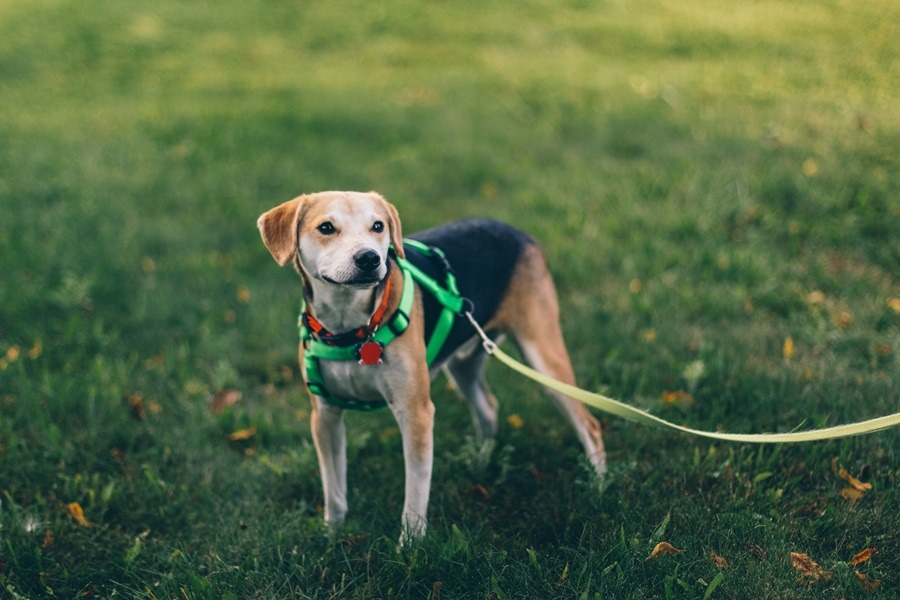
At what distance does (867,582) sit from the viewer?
9.98 ft

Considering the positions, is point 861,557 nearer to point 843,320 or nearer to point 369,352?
point 369,352

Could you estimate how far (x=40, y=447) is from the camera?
13.9 ft

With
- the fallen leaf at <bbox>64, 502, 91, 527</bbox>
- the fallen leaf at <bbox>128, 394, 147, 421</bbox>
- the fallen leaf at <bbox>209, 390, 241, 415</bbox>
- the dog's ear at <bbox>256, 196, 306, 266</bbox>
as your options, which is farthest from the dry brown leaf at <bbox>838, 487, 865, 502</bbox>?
the fallen leaf at <bbox>128, 394, 147, 421</bbox>

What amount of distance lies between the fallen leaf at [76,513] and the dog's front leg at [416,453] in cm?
158

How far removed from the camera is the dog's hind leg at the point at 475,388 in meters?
4.42

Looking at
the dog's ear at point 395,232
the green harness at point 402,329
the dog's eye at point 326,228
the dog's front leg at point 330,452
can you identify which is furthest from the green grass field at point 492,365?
the dog's eye at point 326,228

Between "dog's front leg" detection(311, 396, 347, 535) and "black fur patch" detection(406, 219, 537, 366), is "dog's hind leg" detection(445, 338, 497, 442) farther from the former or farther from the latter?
"dog's front leg" detection(311, 396, 347, 535)

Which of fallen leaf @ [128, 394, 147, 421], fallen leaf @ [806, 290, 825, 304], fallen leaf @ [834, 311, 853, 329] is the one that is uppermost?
fallen leaf @ [806, 290, 825, 304]

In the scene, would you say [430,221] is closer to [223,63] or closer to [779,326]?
[779,326]

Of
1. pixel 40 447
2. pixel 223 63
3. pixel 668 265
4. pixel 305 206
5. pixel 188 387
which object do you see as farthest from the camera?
pixel 223 63

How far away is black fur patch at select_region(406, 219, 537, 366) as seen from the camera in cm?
382

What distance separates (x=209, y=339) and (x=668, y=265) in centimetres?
362

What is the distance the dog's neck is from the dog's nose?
257mm

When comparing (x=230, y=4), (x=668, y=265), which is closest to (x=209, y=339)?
(x=668, y=265)
